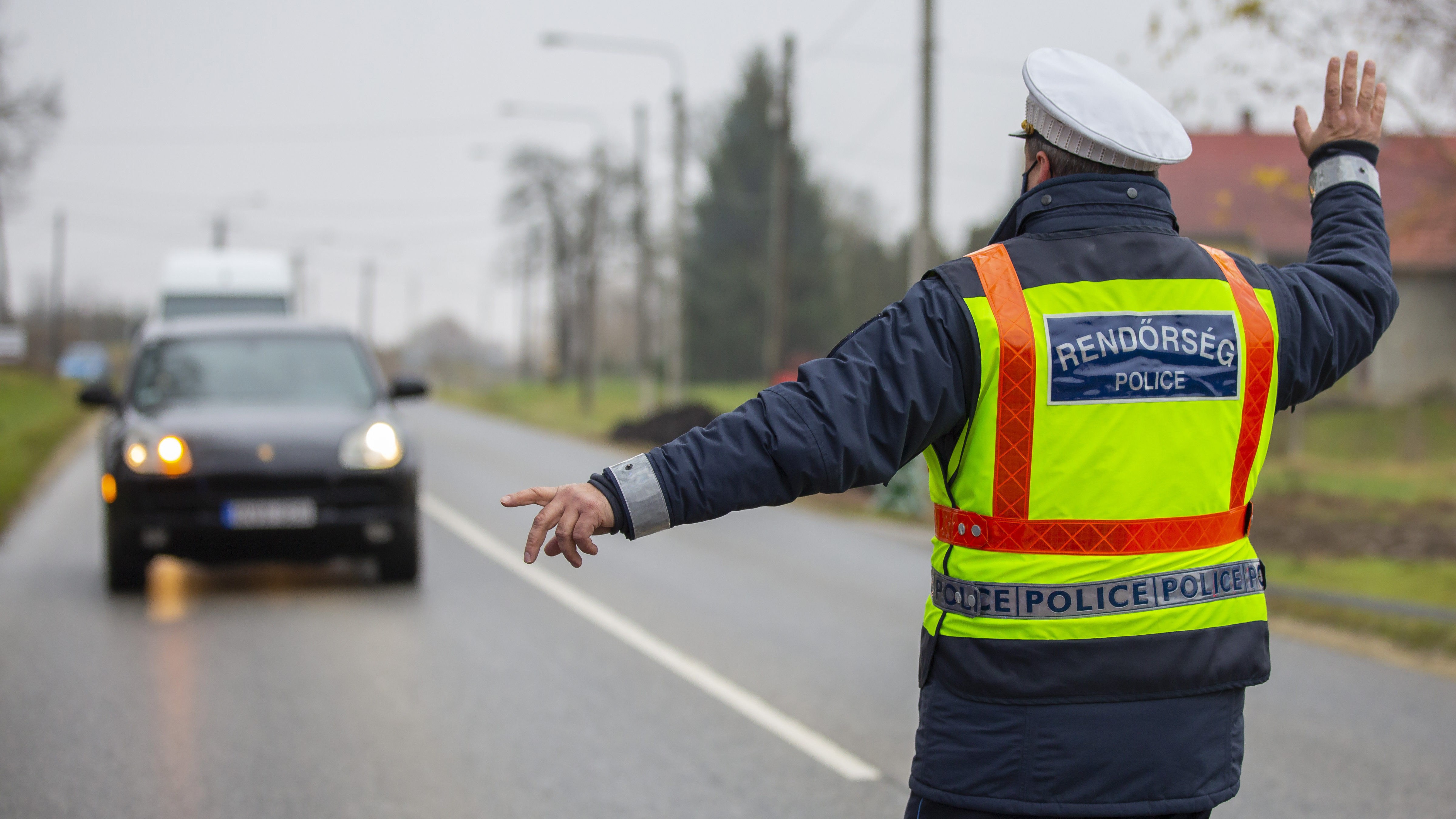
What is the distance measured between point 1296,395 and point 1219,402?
A: 10.3 inches

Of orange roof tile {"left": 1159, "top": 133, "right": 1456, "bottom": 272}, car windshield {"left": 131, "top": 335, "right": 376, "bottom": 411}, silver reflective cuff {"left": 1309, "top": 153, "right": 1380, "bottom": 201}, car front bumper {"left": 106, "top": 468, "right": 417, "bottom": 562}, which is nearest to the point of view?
silver reflective cuff {"left": 1309, "top": 153, "right": 1380, "bottom": 201}

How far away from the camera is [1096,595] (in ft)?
7.63

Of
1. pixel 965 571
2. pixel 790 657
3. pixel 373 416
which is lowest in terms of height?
pixel 790 657

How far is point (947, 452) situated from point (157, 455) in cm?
720

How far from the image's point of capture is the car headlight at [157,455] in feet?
27.9

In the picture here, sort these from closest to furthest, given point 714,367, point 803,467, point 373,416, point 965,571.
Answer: point 803,467 → point 965,571 → point 373,416 → point 714,367

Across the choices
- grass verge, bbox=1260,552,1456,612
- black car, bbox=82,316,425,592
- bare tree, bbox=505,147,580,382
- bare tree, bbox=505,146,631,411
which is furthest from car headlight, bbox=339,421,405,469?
bare tree, bbox=505,147,580,382

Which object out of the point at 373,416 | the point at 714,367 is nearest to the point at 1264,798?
the point at 373,416

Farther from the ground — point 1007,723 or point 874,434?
point 874,434

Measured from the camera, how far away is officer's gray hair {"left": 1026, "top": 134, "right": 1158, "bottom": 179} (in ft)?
8.05

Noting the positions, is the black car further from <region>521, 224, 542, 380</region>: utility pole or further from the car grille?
<region>521, 224, 542, 380</region>: utility pole

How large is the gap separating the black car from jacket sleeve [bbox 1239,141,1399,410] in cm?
705

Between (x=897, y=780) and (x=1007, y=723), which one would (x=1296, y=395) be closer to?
(x=1007, y=723)

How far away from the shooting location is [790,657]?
7523 mm
